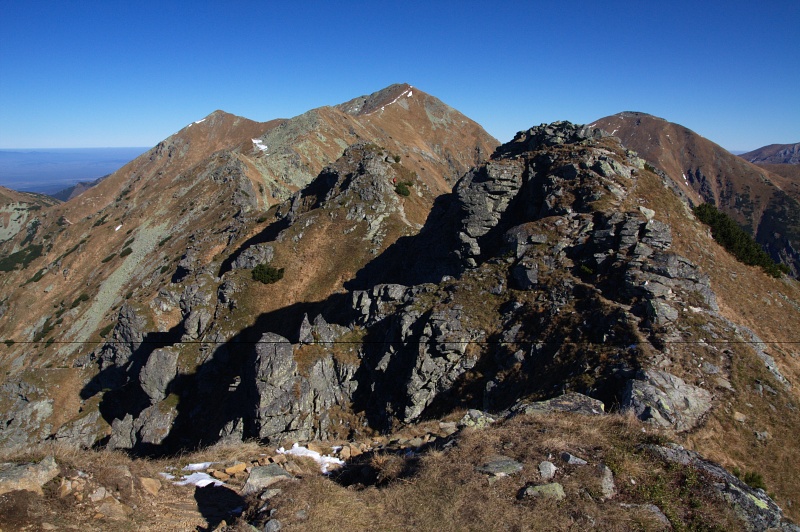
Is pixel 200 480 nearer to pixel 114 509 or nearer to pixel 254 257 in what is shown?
pixel 114 509

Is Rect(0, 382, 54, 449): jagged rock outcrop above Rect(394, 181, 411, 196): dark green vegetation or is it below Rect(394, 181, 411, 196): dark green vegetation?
below

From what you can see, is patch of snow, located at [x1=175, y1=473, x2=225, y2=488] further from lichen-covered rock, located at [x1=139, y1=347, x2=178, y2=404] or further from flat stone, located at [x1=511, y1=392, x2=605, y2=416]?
lichen-covered rock, located at [x1=139, y1=347, x2=178, y2=404]

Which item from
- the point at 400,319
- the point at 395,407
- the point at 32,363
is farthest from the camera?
the point at 32,363

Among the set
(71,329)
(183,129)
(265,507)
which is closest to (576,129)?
(265,507)

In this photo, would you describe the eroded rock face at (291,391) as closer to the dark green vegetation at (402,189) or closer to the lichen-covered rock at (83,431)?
the lichen-covered rock at (83,431)

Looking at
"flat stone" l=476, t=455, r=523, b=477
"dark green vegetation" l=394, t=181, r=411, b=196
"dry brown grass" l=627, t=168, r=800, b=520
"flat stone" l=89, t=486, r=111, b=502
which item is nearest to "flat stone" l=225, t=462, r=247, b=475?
"flat stone" l=89, t=486, r=111, b=502

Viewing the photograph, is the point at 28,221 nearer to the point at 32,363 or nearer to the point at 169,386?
the point at 32,363

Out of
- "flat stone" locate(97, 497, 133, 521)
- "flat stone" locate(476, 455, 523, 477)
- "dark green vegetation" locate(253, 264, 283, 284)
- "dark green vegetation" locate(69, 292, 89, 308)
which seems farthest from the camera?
"dark green vegetation" locate(69, 292, 89, 308)
